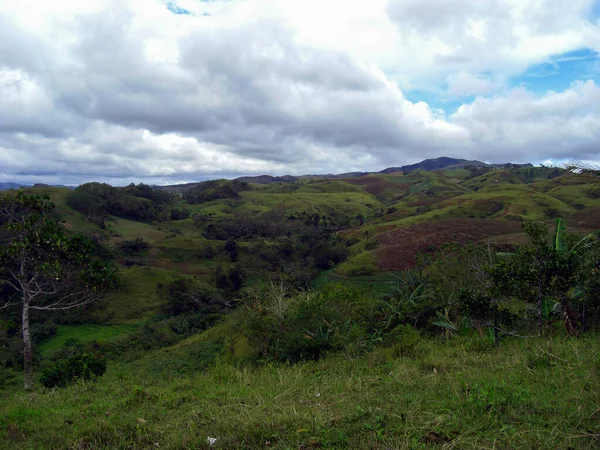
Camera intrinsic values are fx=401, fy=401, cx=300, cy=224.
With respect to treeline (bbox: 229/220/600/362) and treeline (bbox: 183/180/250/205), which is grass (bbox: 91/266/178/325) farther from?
treeline (bbox: 183/180/250/205)

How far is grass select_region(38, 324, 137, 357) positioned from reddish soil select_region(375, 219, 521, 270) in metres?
27.8

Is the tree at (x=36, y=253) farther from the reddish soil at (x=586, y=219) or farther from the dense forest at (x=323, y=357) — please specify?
the reddish soil at (x=586, y=219)

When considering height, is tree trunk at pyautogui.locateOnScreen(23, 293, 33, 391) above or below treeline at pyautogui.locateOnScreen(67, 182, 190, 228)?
below

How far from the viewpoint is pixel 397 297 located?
67.3 ft

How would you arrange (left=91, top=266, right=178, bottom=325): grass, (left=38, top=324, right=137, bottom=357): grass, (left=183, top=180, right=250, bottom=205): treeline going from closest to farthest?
(left=38, top=324, right=137, bottom=357): grass → (left=91, top=266, right=178, bottom=325): grass → (left=183, top=180, right=250, bottom=205): treeline

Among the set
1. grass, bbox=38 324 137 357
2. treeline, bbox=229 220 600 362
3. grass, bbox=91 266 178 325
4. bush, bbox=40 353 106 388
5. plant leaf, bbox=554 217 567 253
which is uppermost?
plant leaf, bbox=554 217 567 253

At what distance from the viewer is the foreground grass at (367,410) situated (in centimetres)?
434

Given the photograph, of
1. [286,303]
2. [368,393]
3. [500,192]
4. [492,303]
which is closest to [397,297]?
[286,303]

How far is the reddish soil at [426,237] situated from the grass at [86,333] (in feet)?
91.4

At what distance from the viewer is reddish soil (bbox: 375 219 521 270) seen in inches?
1833

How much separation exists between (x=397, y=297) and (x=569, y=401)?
52.2 ft

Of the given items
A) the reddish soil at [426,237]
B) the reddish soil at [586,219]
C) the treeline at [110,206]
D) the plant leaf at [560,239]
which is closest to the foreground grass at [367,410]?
the plant leaf at [560,239]

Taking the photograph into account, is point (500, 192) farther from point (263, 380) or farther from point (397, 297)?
point (263, 380)

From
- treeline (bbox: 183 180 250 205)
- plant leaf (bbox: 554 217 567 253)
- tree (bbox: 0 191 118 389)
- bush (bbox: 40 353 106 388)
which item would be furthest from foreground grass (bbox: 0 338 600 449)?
treeline (bbox: 183 180 250 205)
